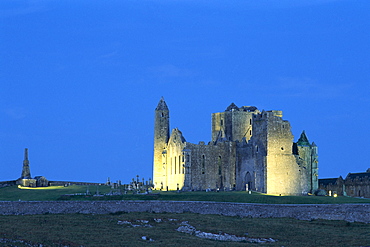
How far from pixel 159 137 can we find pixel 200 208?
2740 cm

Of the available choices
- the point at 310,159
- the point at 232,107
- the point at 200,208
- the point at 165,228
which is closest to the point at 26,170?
the point at 232,107

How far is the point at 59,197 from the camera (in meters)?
86.6

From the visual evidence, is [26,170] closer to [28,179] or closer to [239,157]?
[28,179]

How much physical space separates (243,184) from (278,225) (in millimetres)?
30498

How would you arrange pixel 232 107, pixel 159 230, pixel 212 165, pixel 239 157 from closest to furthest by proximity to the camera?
pixel 159 230, pixel 212 165, pixel 239 157, pixel 232 107

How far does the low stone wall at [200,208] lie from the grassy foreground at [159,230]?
222 cm

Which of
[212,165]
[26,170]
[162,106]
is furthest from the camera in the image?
[26,170]

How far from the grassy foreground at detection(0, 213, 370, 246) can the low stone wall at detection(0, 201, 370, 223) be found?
222cm

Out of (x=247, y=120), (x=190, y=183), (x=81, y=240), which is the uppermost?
(x=247, y=120)

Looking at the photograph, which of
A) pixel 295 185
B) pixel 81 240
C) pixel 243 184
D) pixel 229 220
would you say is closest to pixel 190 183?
pixel 243 184

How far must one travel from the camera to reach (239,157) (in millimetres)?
104062

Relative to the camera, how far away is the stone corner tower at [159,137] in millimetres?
104812

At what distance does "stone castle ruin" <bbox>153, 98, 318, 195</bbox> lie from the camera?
323 ft

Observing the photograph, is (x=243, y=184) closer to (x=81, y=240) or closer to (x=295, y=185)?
(x=295, y=185)
